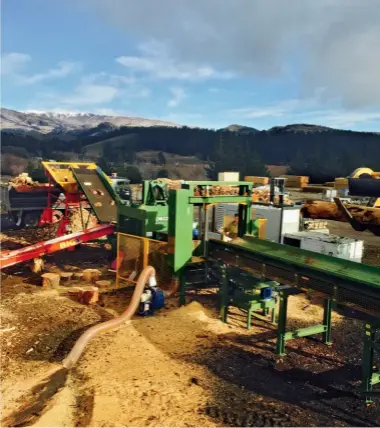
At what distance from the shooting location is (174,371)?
6.94 metres

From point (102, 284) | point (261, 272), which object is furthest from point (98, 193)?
point (261, 272)

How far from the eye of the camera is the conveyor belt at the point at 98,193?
1462 centimetres

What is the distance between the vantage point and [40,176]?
25.0 metres

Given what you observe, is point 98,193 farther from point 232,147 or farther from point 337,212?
point 232,147

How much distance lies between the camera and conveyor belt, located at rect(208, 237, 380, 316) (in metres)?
6.59

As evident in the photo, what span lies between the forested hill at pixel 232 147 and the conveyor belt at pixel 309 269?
3971cm

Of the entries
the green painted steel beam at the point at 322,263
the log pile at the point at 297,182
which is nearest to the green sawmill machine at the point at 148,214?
the green painted steel beam at the point at 322,263

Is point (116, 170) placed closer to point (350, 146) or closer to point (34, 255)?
point (34, 255)

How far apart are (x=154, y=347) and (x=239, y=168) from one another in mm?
44772

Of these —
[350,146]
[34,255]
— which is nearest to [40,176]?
[34,255]

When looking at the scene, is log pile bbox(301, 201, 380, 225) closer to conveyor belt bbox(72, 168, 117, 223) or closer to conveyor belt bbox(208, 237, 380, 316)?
conveyor belt bbox(208, 237, 380, 316)

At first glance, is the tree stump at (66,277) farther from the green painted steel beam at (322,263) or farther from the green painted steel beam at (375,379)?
the green painted steel beam at (375,379)

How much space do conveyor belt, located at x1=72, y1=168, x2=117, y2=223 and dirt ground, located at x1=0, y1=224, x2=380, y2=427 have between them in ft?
15.4

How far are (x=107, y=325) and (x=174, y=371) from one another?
6.71ft
